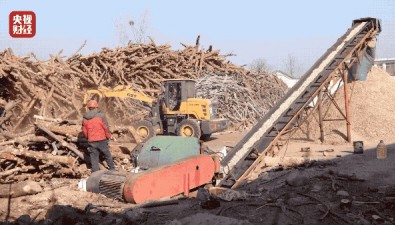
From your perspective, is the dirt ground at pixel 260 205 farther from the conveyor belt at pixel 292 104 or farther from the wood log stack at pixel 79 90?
the wood log stack at pixel 79 90

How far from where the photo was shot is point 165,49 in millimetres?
22156

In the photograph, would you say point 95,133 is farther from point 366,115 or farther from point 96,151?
point 366,115

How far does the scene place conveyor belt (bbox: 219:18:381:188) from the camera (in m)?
9.61

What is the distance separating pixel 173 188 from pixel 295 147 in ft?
26.3

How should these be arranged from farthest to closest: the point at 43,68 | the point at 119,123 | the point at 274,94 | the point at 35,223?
1. the point at 274,94
2. the point at 119,123
3. the point at 43,68
4. the point at 35,223

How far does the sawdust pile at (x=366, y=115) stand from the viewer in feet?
49.2

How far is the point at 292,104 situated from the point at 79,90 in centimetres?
1087

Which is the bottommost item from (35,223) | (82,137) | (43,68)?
(35,223)

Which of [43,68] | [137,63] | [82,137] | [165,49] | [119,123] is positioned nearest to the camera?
[82,137]

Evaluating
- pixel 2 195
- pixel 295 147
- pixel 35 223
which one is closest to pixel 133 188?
pixel 35 223

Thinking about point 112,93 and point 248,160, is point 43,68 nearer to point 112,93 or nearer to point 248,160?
point 112,93

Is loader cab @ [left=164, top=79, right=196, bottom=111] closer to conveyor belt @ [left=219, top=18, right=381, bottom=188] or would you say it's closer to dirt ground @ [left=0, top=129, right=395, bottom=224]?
conveyor belt @ [left=219, top=18, right=381, bottom=188]

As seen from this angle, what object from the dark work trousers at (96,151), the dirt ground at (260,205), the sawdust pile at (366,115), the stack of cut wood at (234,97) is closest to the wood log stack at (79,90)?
the stack of cut wood at (234,97)

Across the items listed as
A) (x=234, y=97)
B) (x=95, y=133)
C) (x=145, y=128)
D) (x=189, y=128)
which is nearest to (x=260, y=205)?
(x=95, y=133)
